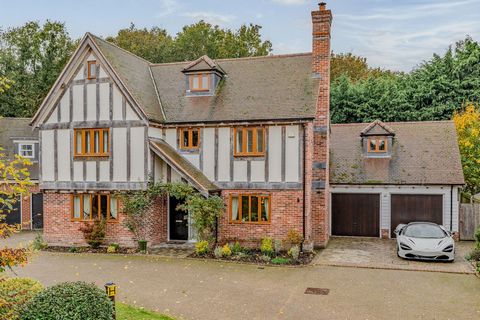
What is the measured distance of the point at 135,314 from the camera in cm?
981

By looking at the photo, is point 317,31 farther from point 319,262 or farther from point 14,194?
point 14,194

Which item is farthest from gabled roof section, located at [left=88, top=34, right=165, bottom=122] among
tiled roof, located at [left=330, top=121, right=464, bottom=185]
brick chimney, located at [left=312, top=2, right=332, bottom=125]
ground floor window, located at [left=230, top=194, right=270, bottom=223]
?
tiled roof, located at [left=330, top=121, right=464, bottom=185]

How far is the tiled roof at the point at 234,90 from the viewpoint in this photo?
18.2 meters

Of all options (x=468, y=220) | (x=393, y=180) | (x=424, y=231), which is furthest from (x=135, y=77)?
(x=468, y=220)

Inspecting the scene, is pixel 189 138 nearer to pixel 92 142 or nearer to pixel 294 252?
pixel 92 142

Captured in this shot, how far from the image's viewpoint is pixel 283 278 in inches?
537

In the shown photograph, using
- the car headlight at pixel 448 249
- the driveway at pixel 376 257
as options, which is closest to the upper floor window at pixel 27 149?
the driveway at pixel 376 257

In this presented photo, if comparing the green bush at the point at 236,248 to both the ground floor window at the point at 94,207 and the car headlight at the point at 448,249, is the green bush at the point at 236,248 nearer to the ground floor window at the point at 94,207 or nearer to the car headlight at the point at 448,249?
the ground floor window at the point at 94,207

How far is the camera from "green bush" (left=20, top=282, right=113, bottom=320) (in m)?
7.26

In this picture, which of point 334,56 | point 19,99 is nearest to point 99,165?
point 19,99

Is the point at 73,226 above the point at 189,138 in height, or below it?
below

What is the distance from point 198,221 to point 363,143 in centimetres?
1012

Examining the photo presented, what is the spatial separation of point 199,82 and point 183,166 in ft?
14.4

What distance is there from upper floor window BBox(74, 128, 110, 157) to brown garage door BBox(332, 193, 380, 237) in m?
11.1
